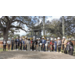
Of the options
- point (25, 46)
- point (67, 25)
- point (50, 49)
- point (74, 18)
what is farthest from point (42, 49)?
point (74, 18)

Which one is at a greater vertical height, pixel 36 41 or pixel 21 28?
pixel 21 28

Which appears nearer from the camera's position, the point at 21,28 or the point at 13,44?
the point at 13,44

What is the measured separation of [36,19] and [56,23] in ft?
13.5

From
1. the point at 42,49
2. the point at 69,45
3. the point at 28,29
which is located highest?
the point at 28,29

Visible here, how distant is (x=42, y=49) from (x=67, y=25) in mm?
8226

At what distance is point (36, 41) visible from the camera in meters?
7.86

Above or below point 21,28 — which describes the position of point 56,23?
above

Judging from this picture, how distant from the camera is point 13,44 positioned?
8.37 metres

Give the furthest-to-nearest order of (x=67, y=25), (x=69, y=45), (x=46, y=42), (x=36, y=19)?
1. (x=67, y=25)
2. (x=36, y=19)
3. (x=46, y=42)
4. (x=69, y=45)

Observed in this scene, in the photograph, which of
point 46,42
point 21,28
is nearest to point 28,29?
point 21,28

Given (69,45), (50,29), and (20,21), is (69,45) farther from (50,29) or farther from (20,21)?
(20,21)

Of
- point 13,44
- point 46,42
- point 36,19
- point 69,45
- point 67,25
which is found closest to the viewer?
point 69,45

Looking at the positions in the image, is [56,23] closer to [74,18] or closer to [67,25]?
[67,25]

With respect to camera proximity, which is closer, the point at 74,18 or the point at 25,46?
the point at 25,46
